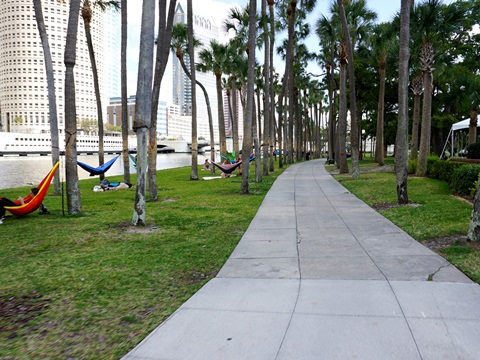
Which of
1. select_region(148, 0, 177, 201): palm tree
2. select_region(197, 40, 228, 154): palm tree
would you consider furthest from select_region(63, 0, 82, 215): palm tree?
select_region(197, 40, 228, 154): palm tree

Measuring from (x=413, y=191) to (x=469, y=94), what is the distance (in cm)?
1538

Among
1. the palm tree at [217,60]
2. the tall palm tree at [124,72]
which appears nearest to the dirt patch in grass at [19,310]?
the tall palm tree at [124,72]

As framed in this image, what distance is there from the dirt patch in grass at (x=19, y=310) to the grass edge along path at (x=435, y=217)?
4950mm

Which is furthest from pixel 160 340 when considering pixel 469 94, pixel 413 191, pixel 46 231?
pixel 469 94

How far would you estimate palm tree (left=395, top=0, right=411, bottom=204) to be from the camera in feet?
37.8

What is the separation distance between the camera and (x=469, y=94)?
1019 inches

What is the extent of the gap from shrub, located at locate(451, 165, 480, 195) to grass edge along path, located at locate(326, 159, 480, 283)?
1.07 ft

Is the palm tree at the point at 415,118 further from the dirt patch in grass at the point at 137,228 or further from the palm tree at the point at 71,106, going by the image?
the palm tree at the point at 71,106

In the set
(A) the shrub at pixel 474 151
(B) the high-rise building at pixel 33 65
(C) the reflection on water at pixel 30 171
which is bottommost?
(C) the reflection on water at pixel 30 171

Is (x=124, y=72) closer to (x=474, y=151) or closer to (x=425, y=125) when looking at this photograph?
(x=425, y=125)

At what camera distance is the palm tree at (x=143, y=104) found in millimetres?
8709

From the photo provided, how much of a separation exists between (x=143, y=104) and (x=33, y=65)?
12343 centimetres

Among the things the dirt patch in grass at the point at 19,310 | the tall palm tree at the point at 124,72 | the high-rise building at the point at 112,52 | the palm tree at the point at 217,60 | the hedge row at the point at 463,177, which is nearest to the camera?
the dirt patch in grass at the point at 19,310

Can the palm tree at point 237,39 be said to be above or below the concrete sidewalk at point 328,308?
above
